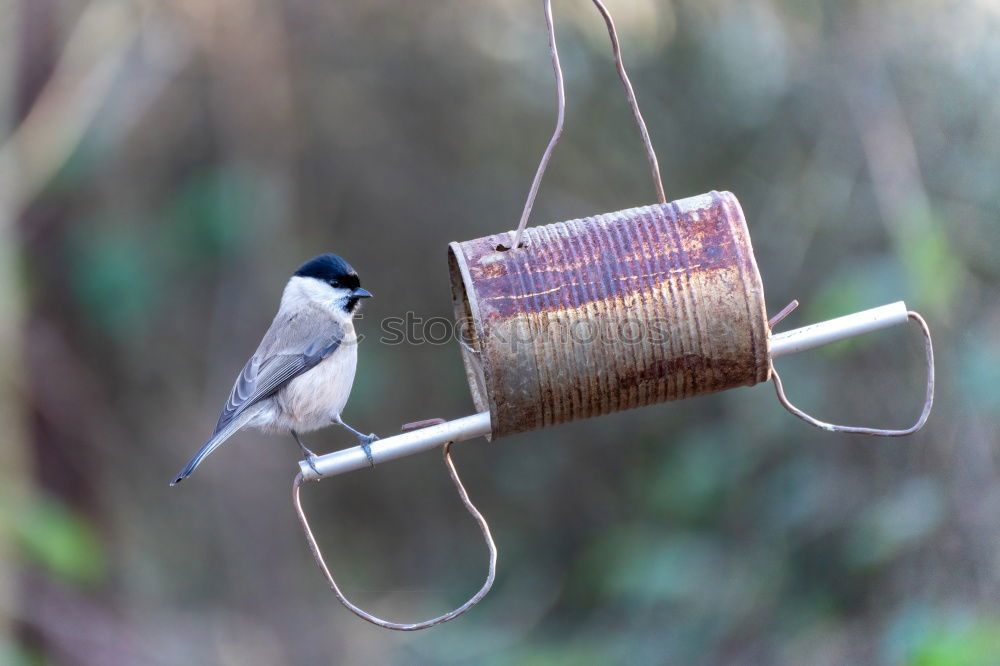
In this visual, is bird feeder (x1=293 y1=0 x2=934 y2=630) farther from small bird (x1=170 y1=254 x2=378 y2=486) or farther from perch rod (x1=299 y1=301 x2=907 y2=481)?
small bird (x1=170 y1=254 x2=378 y2=486)

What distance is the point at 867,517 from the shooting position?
4043 mm

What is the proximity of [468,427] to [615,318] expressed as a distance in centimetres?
43

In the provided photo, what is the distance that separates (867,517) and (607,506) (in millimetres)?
1865

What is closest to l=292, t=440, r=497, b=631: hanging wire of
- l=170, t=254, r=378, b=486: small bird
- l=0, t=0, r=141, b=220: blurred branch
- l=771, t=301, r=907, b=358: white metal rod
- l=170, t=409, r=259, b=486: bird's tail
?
l=170, t=409, r=259, b=486: bird's tail

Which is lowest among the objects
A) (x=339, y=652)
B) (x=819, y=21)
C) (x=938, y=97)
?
(x=339, y=652)

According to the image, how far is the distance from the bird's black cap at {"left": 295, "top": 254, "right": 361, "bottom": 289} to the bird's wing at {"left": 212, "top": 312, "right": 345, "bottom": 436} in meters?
0.14

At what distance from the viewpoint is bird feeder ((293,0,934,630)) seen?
226 centimetres

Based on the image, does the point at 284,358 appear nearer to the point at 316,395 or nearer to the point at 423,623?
the point at 316,395

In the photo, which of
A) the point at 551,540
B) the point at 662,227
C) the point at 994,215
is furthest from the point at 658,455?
the point at 662,227

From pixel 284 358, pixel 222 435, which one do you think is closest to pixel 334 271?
pixel 284 358

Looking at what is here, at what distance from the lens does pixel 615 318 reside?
2281 mm

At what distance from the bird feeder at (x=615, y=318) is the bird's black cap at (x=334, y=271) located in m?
1.18

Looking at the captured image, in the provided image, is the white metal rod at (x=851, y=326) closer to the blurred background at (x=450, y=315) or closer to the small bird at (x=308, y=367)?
the blurred background at (x=450, y=315)

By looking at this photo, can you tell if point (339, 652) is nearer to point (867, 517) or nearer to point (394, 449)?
point (867, 517)
